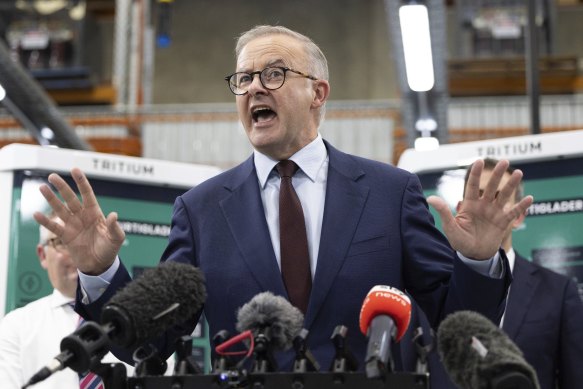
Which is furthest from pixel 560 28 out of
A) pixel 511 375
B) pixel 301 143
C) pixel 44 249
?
pixel 511 375

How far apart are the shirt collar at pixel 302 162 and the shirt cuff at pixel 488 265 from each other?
0.64 metres

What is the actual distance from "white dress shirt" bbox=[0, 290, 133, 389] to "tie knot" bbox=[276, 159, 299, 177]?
68.6 inches

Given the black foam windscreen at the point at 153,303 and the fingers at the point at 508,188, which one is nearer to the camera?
the black foam windscreen at the point at 153,303

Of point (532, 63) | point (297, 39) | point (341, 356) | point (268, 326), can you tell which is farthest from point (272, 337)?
point (532, 63)

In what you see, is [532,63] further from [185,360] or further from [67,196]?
[185,360]

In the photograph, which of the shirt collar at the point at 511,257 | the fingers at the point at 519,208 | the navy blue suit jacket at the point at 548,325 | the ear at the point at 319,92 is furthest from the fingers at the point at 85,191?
the shirt collar at the point at 511,257

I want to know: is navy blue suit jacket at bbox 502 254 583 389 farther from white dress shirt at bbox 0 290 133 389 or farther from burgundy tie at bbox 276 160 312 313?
white dress shirt at bbox 0 290 133 389

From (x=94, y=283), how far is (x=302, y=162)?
0.74 meters

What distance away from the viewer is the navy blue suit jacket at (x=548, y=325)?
415cm

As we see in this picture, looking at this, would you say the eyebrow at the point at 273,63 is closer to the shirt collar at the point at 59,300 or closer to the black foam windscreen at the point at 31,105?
the shirt collar at the point at 59,300

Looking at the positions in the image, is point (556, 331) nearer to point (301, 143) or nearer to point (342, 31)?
point (301, 143)

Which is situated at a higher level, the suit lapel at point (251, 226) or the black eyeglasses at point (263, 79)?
the black eyeglasses at point (263, 79)

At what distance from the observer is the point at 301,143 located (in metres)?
3.17

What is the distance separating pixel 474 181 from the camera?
257cm
